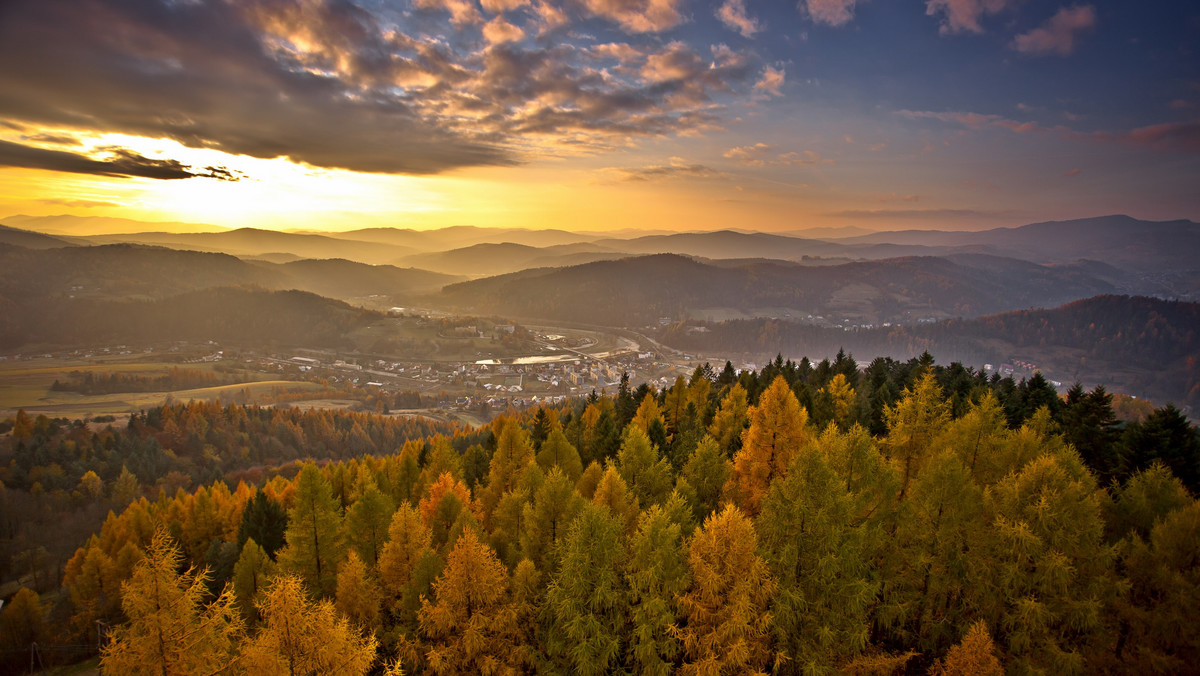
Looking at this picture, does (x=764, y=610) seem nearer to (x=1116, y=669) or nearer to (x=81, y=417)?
(x=1116, y=669)

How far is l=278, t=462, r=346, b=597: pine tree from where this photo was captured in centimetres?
3241

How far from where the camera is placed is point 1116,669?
835 inches

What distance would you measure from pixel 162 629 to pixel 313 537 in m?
18.0

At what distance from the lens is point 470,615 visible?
941 inches

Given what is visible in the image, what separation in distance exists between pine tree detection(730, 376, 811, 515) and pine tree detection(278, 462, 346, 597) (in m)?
25.9

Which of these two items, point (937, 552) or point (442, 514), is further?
point (442, 514)

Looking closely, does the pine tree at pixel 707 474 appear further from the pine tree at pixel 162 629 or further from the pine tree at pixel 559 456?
the pine tree at pixel 162 629

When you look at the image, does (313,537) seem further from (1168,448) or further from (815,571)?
(1168,448)

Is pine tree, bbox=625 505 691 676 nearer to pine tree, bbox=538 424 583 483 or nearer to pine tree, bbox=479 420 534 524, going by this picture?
pine tree, bbox=479 420 534 524

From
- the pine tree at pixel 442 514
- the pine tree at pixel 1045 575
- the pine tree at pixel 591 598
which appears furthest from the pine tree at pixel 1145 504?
the pine tree at pixel 442 514

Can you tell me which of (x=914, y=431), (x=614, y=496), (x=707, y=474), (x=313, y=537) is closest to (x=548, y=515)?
(x=614, y=496)

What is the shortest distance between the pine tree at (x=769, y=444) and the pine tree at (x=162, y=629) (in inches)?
1041

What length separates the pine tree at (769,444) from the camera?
32500mm

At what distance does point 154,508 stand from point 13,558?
4075cm
